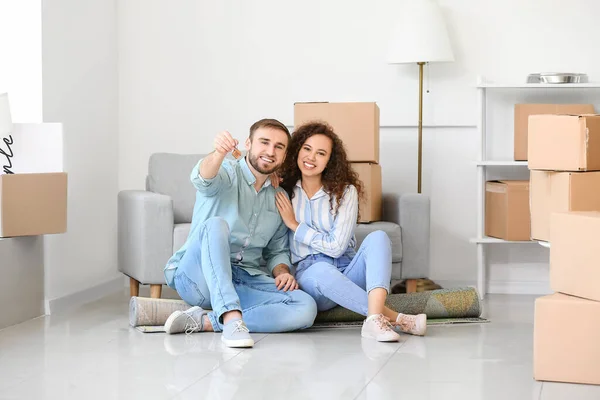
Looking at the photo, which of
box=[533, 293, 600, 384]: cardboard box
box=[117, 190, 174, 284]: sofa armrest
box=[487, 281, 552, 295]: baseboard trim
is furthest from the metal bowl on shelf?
box=[533, 293, 600, 384]: cardboard box

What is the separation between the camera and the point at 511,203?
14.5 ft

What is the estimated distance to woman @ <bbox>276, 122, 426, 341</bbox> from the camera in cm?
345

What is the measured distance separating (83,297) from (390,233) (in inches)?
58.6

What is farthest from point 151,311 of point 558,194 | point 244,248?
point 558,194

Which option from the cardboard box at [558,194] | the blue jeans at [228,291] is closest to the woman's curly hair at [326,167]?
the blue jeans at [228,291]

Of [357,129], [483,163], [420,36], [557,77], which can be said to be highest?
[420,36]

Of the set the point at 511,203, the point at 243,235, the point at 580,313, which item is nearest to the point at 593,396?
the point at 580,313

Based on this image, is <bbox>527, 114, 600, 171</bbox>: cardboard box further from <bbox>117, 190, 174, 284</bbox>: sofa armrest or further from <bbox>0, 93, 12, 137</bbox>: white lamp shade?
<bbox>0, 93, 12, 137</bbox>: white lamp shade

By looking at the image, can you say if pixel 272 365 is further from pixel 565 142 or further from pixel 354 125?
pixel 354 125

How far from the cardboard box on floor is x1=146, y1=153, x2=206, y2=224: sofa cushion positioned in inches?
28.4

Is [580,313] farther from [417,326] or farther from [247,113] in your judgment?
[247,113]

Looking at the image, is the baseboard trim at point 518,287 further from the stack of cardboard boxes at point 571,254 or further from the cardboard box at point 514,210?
the stack of cardboard boxes at point 571,254

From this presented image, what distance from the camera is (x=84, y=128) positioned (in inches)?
178

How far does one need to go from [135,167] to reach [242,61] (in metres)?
0.82
